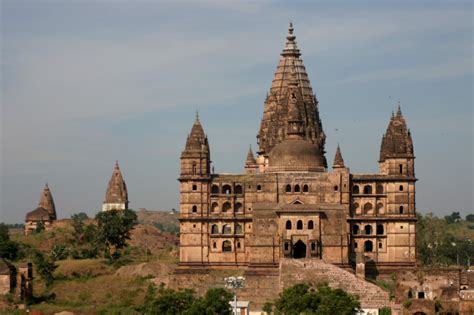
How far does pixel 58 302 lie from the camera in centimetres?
9569

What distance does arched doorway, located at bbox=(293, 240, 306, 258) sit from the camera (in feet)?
305

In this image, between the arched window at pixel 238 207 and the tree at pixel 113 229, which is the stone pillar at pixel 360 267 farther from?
the tree at pixel 113 229

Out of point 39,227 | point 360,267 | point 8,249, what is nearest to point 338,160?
point 360,267

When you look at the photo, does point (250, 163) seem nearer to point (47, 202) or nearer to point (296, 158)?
point (296, 158)

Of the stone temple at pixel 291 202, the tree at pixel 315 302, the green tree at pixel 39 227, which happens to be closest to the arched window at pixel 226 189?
the stone temple at pixel 291 202

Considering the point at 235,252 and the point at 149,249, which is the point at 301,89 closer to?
the point at 235,252

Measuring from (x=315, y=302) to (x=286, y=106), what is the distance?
28589mm

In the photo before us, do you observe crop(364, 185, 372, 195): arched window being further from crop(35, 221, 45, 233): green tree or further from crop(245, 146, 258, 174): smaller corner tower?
crop(35, 221, 45, 233): green tree

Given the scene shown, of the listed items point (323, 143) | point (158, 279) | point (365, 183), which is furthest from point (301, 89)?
point (158, 279)

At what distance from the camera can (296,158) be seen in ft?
314

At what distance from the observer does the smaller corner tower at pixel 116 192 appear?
14962cm

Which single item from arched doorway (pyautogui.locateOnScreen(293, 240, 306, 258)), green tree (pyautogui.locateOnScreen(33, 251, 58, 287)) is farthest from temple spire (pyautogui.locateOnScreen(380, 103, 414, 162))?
green tree (pyautogui.locateOnScreen(33, 251, 58, 287))

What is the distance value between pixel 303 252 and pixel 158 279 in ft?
36.7

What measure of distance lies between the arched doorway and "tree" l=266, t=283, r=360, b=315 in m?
11.0
